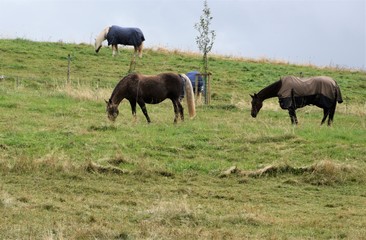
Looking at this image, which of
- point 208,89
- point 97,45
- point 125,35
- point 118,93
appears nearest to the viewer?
point 118,93

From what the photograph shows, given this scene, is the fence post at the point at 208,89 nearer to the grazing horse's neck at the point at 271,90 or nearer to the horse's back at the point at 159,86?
the grazing horse's neck at the point at 271,90

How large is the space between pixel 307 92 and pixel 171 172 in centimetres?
732

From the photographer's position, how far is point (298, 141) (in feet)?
48.2

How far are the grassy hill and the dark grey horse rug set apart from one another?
724 millimetres

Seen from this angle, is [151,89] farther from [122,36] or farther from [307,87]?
[122,36]

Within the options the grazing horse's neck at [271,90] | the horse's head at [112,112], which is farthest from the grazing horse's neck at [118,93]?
the grazing horse's neck at [271,90]

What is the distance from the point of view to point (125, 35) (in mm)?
31188

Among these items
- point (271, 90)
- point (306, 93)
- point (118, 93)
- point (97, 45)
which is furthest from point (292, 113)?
point (97, 45)

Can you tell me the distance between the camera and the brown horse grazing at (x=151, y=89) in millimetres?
17828

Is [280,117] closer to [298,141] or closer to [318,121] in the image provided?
[318,121]


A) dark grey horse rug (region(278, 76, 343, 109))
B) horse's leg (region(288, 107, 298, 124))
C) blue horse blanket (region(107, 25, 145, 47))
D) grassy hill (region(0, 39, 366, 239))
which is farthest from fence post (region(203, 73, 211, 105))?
blue horse blanket (region(107, 25, 145, 47))

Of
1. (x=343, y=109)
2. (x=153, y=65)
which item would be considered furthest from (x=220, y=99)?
(x=153, y=65)

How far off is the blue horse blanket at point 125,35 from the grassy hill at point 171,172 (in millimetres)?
9355

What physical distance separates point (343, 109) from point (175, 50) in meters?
15.2
